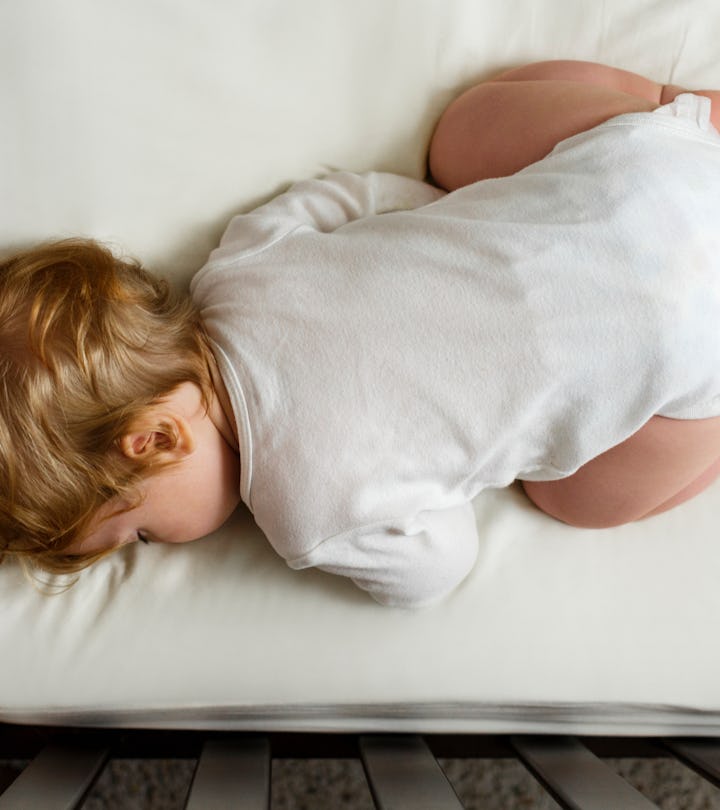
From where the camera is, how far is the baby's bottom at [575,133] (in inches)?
31.2

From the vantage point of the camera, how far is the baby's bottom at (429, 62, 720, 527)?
79 centimetres

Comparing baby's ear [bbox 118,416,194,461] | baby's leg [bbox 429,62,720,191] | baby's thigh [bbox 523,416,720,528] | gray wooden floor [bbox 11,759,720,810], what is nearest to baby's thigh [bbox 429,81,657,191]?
baby's leg [bbox 429,62,720,191]

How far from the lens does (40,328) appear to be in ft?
2.17

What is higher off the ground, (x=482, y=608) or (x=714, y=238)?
(x=714, y=238)

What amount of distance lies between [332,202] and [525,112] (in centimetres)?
22

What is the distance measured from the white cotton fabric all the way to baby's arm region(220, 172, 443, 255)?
0.30 ft

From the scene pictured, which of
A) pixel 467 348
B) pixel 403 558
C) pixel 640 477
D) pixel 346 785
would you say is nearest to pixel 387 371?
pixel 467 348

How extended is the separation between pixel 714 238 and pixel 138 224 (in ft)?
1.86

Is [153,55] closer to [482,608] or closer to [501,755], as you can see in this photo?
[482,608]

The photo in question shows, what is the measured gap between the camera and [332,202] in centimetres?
89

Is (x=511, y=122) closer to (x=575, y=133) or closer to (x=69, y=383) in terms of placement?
(x=575, y=133)

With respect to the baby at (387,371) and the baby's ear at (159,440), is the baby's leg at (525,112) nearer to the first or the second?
the baby at (387,371)

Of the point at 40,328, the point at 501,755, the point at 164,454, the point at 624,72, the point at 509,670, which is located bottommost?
the point at 501,755

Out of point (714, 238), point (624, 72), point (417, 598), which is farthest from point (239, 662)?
point (624, 72)
